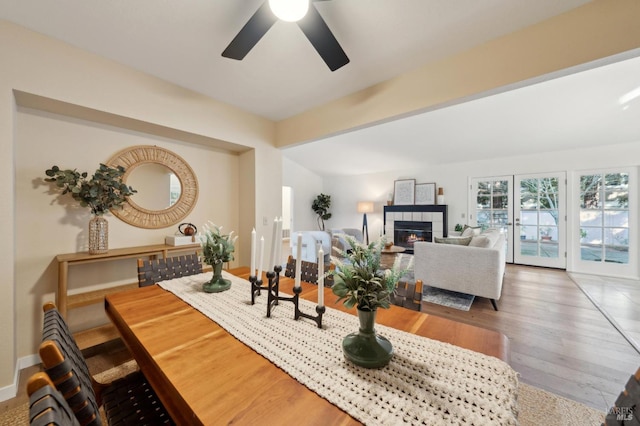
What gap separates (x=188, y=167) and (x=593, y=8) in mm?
3491

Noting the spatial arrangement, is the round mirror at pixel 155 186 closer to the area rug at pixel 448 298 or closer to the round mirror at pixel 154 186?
the round mirror at pixel 154 186

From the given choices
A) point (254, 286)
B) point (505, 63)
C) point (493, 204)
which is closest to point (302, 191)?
point (493, 204)

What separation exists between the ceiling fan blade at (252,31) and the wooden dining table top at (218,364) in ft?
5.06

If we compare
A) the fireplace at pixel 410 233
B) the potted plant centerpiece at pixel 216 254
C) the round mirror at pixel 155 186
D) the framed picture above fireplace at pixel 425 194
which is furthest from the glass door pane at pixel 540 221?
the round mirror at pixel 155 186

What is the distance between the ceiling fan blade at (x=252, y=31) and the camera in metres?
1.30

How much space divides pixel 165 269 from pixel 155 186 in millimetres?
1216

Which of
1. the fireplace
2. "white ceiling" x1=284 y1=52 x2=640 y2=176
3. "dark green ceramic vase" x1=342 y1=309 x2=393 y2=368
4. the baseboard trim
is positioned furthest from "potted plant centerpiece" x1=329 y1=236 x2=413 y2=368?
the fireplace

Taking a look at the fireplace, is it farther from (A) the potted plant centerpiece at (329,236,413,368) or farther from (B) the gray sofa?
(A) the potted plant centerpiece at (329,236,413,368)

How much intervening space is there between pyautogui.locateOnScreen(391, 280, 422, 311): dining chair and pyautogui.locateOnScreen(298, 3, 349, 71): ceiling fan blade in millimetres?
1444

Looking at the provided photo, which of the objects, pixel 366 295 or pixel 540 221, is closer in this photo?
pixel 366 295

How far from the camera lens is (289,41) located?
1.82 metres

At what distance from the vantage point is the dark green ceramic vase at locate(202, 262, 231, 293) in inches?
57.9

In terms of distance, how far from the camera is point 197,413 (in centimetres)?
61

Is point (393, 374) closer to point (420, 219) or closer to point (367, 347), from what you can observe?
point (367, 347)
